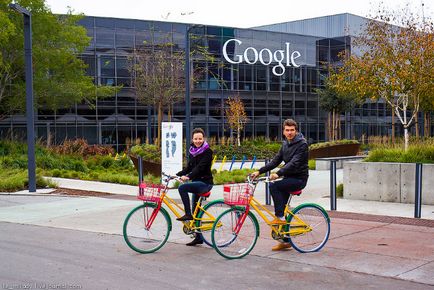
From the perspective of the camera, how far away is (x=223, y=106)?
162 feet

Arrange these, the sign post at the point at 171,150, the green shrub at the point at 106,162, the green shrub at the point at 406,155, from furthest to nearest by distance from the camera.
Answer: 1. the green shrub at the point at 106,162
2. the sign post at the point at 171,150
3. the green shrub at the point at 406,155

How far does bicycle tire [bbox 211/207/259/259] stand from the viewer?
8.13 meters

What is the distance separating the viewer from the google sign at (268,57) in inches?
2014

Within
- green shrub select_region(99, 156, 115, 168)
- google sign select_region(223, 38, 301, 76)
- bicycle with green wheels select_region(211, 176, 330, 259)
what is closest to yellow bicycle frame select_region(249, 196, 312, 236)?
bicycle with green wheels select_region(211, 176, 330, 259)

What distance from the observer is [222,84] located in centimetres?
5059

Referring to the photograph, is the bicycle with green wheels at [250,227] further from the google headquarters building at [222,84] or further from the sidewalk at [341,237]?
the google headquarters building at [222,84]

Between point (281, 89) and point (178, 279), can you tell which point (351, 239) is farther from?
point (281, 89)

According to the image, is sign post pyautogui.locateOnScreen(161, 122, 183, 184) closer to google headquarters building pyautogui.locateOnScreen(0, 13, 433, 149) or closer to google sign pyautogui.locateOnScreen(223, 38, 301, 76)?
google headquarters building pyautogui.locateOnScreen(0, 13, 433, 149)

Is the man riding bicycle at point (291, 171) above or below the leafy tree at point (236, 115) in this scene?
below

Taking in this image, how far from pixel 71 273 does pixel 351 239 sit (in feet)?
14.1

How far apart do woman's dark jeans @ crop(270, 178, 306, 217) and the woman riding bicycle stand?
1.00 metres

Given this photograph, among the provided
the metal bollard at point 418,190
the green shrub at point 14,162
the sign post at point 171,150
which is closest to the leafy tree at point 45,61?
the green shrub at point 14,162

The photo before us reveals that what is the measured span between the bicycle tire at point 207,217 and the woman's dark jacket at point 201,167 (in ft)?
1.31

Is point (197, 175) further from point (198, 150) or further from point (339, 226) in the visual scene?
point (339, 226)
